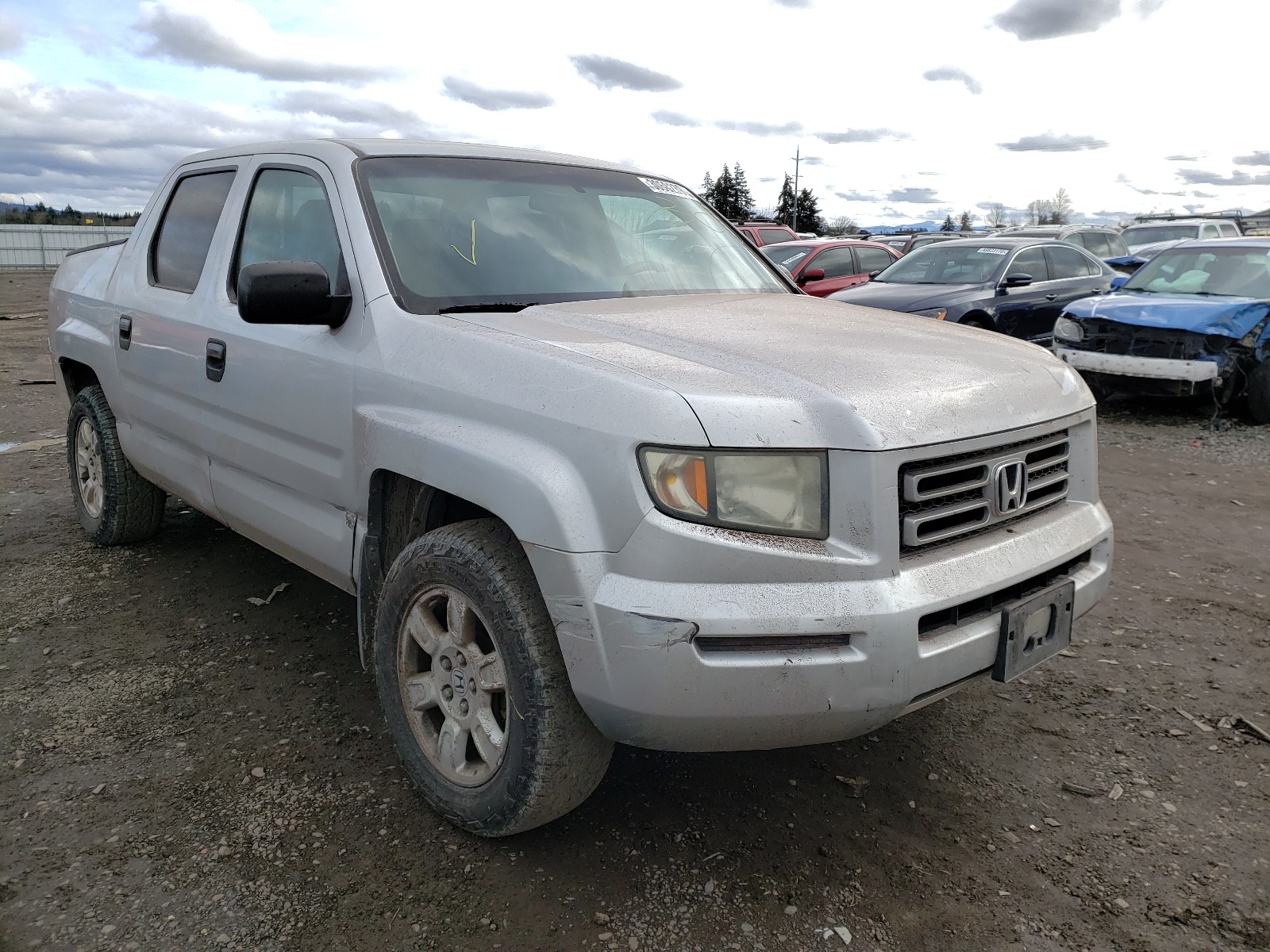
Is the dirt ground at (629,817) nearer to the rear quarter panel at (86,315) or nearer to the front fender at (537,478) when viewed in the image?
the front fender at (537,478)

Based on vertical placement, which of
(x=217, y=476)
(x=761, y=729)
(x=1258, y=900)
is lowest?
(x=1258, y=900)

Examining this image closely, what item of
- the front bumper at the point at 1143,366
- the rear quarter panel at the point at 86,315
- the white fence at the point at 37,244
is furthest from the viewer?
the white fence at the point at 37,244

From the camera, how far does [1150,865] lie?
8.09 ft

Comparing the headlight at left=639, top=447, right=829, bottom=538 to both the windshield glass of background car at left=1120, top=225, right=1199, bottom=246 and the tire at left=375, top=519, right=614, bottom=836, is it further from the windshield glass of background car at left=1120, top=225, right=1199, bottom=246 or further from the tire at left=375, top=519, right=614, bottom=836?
the windshield glass of background car at left=1120, top=225, right=1199, bottom=246

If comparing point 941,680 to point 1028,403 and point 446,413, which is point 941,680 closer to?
point 1028,403

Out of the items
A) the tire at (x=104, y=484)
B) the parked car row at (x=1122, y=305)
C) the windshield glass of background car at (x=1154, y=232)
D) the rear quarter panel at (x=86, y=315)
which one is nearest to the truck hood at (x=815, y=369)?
the rear quarter panel at (x=86, y=315)

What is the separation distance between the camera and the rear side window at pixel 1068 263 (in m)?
10.7

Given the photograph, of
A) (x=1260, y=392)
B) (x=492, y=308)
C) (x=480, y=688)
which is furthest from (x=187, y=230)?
(x=1260, y=392)

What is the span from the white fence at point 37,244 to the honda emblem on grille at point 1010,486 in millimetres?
39307

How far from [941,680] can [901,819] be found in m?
0.70

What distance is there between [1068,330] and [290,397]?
305 inches

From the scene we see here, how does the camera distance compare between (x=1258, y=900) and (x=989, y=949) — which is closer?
(x=989, y=949)

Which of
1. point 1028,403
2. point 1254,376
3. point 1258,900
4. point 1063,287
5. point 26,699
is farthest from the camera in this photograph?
point 1063,287

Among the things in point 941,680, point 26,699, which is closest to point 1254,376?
point 941,680
